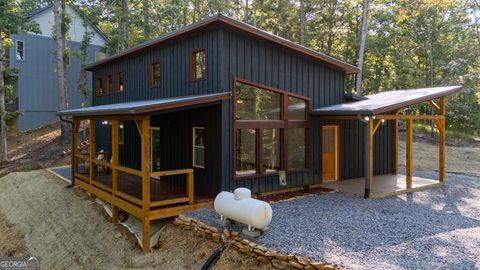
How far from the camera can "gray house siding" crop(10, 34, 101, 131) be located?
20781mm

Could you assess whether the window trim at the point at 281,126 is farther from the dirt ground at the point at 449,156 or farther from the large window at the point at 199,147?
the dirt ground at the point at 449,156

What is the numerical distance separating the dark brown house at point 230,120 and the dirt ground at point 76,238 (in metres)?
0.50

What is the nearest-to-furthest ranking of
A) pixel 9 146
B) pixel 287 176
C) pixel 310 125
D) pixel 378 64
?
pixel 287 176
pixel 310 125
pixel 9 146
pixel 378 64

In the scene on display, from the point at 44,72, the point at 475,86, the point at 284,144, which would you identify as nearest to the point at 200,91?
the point at 284,144

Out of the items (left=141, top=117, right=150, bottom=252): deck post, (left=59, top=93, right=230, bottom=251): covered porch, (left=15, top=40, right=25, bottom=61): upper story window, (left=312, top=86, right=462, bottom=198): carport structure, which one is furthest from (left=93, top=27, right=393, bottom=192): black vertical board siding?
(left=15, top=40, right=25, bottom=61): upper story window

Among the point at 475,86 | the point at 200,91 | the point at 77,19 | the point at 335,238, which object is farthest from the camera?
the point at 77,19

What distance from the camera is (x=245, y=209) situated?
6027 mm

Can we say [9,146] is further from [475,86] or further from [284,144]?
[475,86]

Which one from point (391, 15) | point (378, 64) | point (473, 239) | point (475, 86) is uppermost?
point (391, 15)

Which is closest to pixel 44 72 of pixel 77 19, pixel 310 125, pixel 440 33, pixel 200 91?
pixel 77 19

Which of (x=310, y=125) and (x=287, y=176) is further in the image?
(x=310, y=125)

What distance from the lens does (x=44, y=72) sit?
2167 cm

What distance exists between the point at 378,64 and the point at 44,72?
2189cm

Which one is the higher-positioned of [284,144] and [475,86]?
[475,86]
